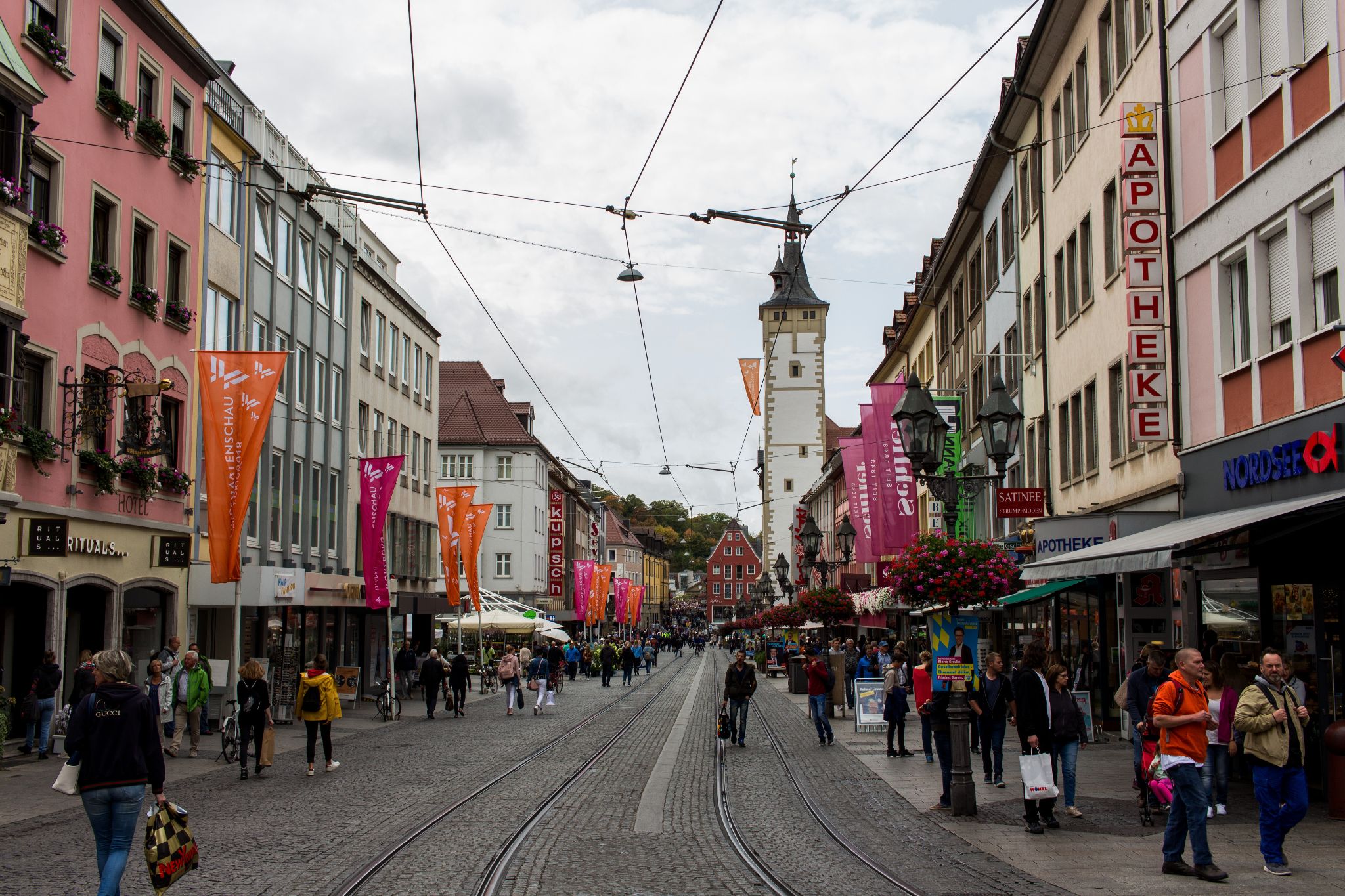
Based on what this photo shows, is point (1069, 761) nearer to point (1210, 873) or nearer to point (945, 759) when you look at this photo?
point (945, 759)

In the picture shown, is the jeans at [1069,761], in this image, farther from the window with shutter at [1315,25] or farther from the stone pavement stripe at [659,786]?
the window with shutter at [1315,25]

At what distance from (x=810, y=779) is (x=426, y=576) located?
113 feet

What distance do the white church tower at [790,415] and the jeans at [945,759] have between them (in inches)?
3306

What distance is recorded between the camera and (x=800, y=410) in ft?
329

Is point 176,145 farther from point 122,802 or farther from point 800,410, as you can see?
point 800,410

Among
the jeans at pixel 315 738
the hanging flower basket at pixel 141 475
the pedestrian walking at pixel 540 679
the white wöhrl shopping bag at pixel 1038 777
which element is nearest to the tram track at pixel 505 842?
the jeans at pixel 315 738

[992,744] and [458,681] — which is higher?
[992,744]

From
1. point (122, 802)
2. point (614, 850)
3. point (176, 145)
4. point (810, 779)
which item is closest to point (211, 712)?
point (176, 145)

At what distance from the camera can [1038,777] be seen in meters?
12.6

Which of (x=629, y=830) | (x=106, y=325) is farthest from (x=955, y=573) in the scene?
(x=106, y=325)

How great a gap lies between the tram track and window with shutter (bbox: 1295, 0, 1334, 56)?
11849mm

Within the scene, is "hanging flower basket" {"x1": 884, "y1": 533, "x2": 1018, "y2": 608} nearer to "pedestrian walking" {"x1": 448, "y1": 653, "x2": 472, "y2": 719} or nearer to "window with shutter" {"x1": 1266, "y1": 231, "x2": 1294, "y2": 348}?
"window with shutter" {"x1": 1266, "y1": 231, "x2": 1294, "y2": 348}

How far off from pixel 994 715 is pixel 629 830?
5.31m

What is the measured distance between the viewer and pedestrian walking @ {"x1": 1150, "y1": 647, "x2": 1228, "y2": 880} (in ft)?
32.9
